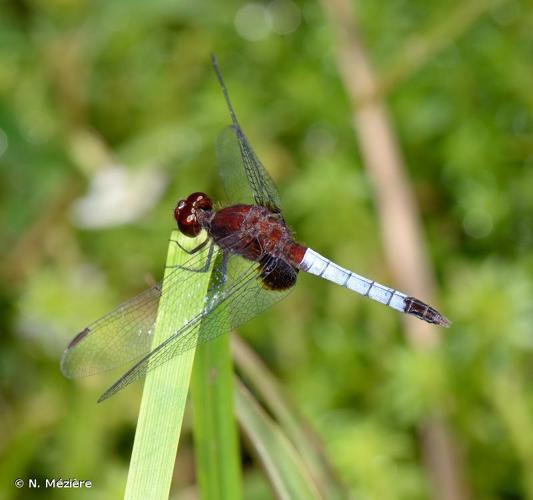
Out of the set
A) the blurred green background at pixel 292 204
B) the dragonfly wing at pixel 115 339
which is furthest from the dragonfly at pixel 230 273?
the blurred green background at pixel 292 204

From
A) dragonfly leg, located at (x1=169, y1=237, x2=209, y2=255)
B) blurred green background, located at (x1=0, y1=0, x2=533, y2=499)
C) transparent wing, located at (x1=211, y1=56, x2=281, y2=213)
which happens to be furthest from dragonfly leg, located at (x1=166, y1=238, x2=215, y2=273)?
blurred green background, located at (x1=0, y1=0, x2=533, y2=499)

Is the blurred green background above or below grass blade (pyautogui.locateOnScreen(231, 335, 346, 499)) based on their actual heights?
above

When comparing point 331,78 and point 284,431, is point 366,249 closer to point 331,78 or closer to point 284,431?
point 331,78

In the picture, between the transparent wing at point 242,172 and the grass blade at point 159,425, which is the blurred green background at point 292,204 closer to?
the transparent wing at point 242,172

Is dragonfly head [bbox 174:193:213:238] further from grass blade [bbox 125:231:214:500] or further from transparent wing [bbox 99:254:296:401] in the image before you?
grass blade [bbox 125:231:214:500]

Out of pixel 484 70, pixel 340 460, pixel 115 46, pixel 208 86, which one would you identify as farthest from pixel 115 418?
pixel 484 70

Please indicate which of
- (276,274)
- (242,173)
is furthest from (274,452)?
(242,173)

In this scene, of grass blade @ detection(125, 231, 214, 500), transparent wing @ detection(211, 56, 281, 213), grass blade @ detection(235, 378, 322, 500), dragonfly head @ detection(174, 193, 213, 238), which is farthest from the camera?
transparent wing @ detection(211, 56, 281, 213)
